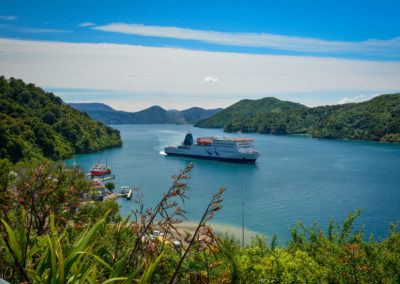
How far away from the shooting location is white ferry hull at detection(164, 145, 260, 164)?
128 ft

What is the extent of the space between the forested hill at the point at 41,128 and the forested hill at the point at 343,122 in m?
60.9

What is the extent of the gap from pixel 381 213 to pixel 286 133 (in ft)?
285

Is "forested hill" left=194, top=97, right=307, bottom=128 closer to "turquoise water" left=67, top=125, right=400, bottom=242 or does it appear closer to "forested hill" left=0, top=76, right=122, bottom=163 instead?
"forested hill" left=0, top=76, right=122, bottom=163

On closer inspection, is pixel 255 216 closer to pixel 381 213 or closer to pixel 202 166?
pixel 381 213

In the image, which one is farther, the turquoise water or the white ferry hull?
the white ferry hull

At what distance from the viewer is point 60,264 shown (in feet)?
4.25

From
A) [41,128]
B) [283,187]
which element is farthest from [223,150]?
[41,128]

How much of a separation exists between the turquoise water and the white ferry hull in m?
1.14

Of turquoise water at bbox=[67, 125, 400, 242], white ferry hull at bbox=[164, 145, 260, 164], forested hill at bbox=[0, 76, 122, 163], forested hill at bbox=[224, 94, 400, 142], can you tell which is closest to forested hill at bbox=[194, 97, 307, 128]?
forested hill at bbox=[224, 94, 400, 142]

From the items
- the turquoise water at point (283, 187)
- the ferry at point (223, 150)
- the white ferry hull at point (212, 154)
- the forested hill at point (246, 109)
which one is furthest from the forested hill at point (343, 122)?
the white ferry hull at point (212, 154)

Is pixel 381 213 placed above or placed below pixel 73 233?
below

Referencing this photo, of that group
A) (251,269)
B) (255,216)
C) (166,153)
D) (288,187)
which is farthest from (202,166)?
(251,269)

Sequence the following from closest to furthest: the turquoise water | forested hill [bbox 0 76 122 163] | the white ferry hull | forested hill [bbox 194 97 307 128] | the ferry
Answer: the turquoise water, forested hill [bbox 0 76 122 163], the white ferry hull, the ferry, forested hill [bbox 194 97 307 128]

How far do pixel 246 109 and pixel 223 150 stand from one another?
12289 cm
